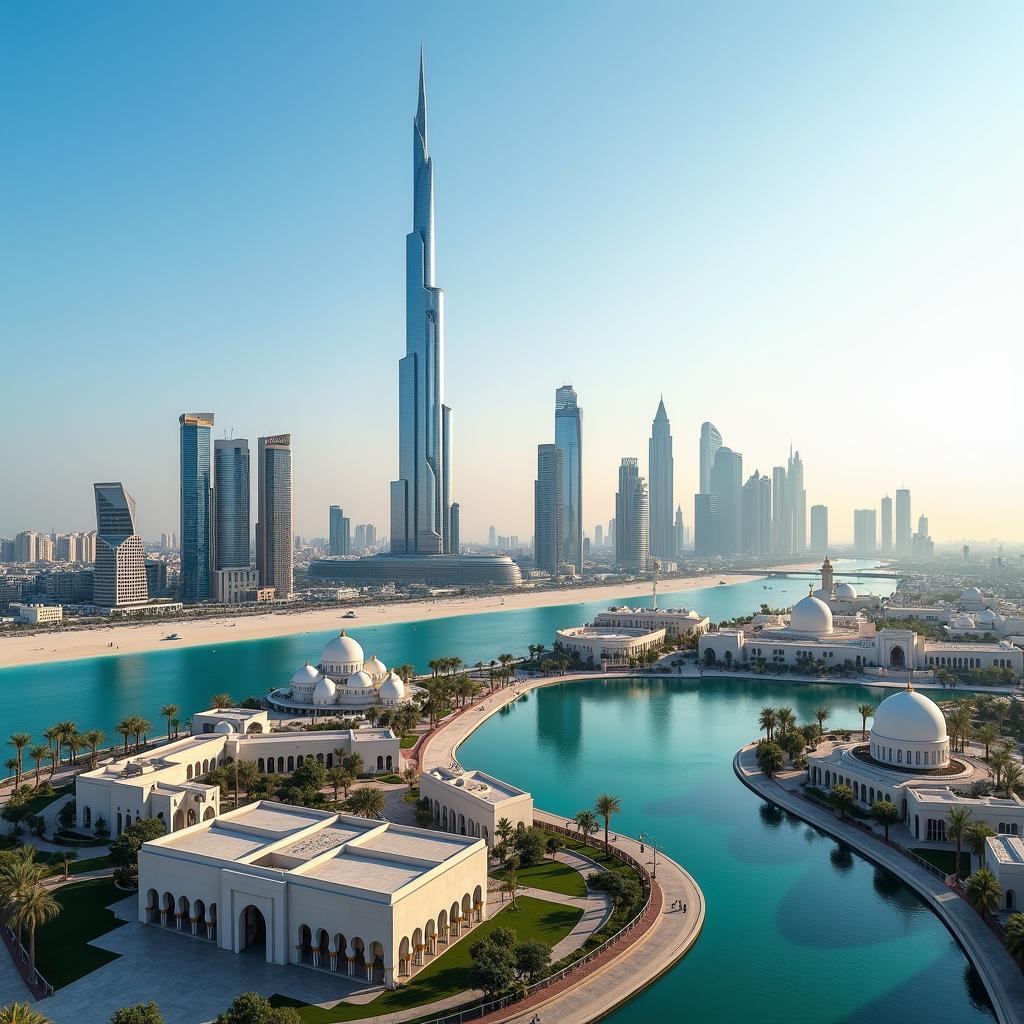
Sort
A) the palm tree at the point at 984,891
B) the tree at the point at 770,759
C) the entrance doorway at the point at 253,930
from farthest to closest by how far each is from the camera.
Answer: the tree at the point at 770,759, the palm tree at the point at 984,891, the entrance doorway at the point at 253,930

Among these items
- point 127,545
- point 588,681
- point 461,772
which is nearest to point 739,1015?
point 461,772

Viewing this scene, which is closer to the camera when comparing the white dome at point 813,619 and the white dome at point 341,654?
the white dome at point 341,654

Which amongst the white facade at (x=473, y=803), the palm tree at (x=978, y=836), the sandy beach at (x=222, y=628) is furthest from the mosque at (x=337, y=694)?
the sandy beach at (x=222, y=628)

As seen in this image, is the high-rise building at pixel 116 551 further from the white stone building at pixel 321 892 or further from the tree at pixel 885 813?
the tree at pixel 885 813

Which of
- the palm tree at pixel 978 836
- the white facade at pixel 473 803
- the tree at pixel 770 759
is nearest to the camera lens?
the palm tree at pixel 978 836

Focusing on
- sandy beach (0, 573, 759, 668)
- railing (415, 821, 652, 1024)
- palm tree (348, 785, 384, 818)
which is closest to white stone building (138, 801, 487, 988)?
railing (415, 821, 652, 1024)

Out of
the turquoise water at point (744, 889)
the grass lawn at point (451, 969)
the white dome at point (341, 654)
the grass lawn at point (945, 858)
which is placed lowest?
the turquoise water at point (744, 889)

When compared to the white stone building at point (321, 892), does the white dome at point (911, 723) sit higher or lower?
higher
